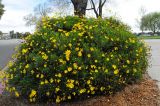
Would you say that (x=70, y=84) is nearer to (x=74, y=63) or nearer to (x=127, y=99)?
(x=74, y=63)

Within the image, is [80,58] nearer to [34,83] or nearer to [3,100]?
[34,83]

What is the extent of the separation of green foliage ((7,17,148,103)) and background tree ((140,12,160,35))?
8010 centimetres

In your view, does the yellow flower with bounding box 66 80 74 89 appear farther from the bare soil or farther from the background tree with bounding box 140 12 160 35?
the background tree with bounding box 140 12 160 35

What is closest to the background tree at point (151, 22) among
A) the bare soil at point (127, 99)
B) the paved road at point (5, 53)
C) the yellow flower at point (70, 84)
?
the paved road at point (5, 53)

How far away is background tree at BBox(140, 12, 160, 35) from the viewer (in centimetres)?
8838

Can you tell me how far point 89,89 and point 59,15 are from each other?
2001 millimetres

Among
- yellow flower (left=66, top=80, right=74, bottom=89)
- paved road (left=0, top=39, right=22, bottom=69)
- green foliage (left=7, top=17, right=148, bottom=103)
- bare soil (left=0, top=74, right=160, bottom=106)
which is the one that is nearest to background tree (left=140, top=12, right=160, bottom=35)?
paved road (left=0, top=39, right=22, bottom=69)

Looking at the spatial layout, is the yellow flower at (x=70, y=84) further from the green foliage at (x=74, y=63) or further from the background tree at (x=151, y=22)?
the background tree at (x=151, y=22)

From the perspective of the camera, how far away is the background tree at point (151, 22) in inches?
3479

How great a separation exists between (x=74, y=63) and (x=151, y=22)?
87044 millimetres

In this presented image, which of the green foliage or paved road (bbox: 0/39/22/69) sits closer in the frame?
the green foliage

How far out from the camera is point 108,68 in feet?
22.3

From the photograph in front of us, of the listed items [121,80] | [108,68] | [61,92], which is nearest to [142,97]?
[121,80]

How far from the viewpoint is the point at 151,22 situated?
92125mm
